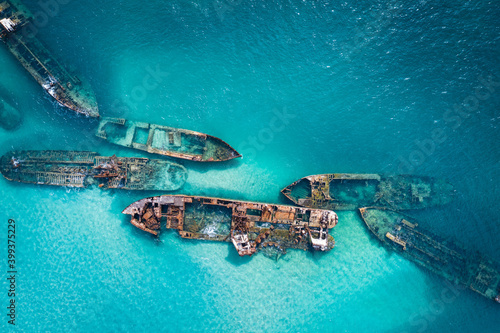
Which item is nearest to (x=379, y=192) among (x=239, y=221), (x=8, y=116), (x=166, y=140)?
(x=239, y=221)

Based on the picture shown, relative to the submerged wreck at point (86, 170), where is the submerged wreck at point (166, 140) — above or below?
above

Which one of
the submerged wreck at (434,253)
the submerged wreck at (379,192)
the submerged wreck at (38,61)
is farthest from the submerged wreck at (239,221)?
the submerged wreck at (38,61)

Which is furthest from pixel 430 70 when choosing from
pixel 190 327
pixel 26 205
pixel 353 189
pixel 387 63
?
pixel 26 205

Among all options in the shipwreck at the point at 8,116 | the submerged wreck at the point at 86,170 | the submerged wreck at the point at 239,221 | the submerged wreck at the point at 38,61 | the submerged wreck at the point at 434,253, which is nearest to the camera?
the submerged wreck at the point at 38,61

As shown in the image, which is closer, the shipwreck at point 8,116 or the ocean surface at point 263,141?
the shipwreck at point 8,116

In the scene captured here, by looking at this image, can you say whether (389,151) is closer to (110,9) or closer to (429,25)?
(429,25)

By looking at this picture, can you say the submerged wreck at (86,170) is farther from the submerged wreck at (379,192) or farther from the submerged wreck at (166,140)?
the submerged wreck at (379,192)
